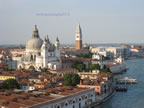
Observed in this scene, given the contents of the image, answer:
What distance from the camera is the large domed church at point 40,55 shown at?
14.4 m

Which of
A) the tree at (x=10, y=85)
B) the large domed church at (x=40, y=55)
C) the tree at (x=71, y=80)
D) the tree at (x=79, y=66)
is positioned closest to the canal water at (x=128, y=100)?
the tree at (x=71, y=80)

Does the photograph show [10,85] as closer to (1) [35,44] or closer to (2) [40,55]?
(2) [40,55]

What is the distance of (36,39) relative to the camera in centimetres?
1579

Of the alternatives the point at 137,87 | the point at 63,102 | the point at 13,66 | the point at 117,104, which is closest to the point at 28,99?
the point at 63,102

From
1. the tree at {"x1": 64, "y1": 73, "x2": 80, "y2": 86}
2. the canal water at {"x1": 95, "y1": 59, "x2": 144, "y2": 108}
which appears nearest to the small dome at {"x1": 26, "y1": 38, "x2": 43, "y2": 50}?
the tree at {"x1": 64, "y1": 73, "x2": 80, "y2": 86}

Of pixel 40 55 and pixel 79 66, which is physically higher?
pixel 40 55

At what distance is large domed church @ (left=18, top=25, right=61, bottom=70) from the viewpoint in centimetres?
1444

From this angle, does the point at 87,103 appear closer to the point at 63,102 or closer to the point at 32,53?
the point at 63,102

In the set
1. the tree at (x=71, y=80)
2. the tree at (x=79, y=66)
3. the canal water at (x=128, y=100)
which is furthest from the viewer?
the tree at (x=79, y=66)

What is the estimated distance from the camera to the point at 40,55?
15.3m

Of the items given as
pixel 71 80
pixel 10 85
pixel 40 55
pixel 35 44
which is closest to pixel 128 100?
pixel 71 80

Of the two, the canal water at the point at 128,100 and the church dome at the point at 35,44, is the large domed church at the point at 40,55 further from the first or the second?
the canal water at the point at 128,100

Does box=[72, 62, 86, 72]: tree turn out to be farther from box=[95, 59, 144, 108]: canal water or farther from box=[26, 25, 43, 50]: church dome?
box=[95, 59, 144, 108]: canal water

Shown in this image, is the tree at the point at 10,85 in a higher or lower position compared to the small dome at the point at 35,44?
lower
